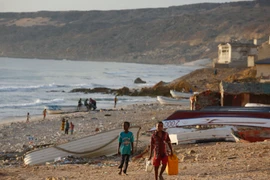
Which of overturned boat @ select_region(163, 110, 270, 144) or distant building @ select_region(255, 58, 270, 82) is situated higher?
distant building @ select_region(255, 58, 270, 82)

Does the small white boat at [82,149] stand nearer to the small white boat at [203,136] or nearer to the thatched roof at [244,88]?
the small white boat at [203,136]

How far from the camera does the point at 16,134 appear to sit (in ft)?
80.0

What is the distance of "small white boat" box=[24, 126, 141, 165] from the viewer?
51.1 feet

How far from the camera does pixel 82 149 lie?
641 inches

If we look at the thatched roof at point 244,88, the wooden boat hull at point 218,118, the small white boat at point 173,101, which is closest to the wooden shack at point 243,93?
the thatched roof at point 244,88

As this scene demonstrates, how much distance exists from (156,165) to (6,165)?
23.0 ft

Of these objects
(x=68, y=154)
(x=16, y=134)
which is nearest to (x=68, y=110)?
(x=16, y=134)

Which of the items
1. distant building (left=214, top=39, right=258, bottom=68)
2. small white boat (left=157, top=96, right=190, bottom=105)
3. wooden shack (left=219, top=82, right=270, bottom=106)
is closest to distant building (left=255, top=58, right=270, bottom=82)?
small white boat (left=157, top=96, right=190, bottom=105)

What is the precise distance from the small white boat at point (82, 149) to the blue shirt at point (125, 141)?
469 cm

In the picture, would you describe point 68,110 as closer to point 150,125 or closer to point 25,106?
point 25,106

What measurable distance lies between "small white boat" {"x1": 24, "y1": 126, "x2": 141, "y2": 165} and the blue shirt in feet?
15.4

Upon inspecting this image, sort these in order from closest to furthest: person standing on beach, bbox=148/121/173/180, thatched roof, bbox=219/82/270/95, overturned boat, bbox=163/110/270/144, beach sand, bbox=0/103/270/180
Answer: person standing on beach, bbox=148/121/173/180 → beach sand, bbox=0/103/270/180 → overturned boat, bbox=163/110/270/144 → thatched roof, bbox=219/82/270/95

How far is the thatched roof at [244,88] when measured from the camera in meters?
23.9

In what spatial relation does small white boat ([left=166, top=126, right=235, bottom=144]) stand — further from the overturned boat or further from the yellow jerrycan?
the yellow jerrycan
